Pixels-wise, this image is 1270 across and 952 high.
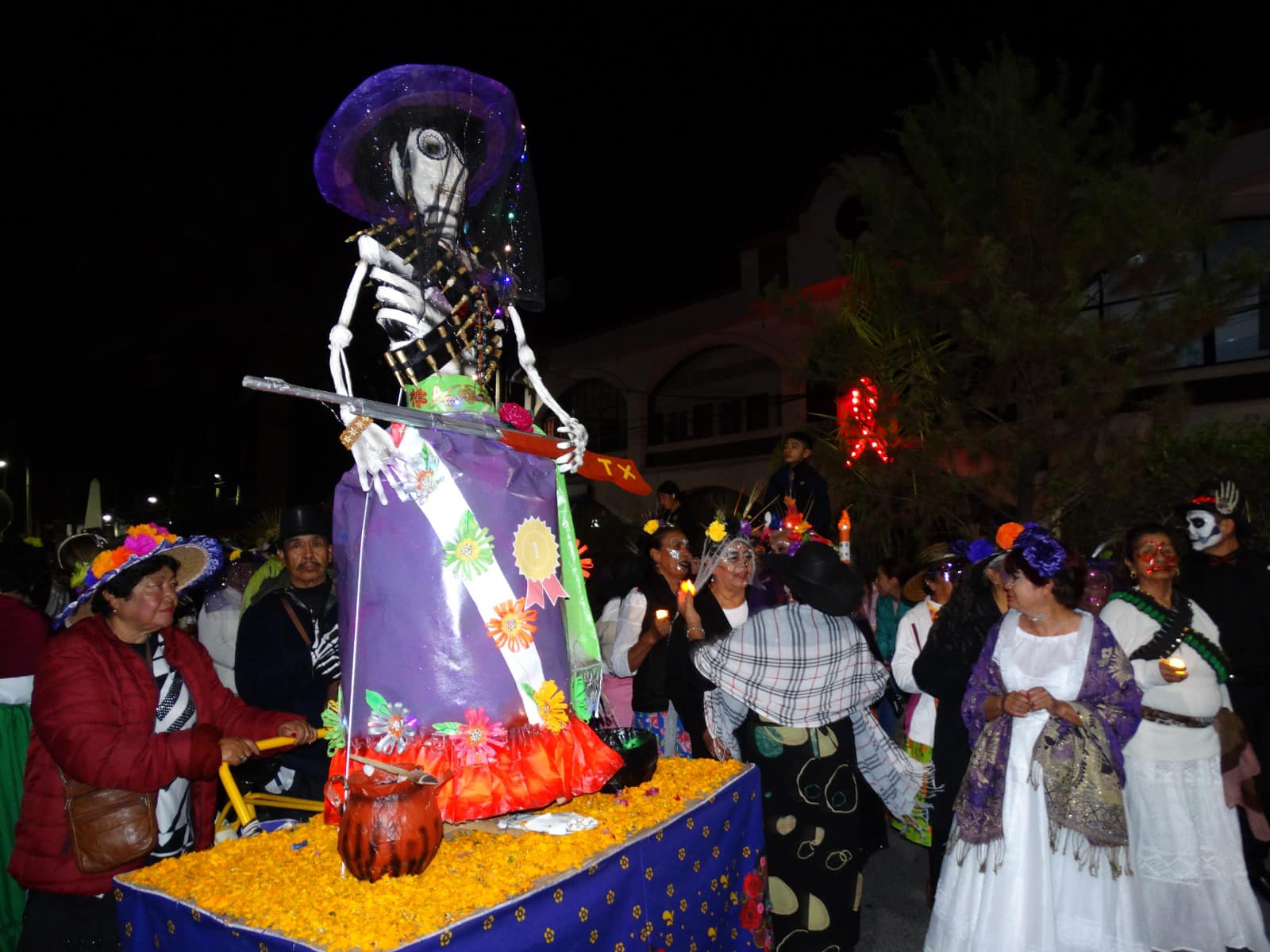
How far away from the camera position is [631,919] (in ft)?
8.82

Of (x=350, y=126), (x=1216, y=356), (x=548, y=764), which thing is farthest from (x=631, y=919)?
(x=1216, y=356)

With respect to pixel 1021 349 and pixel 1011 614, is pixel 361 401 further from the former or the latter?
pixel 1021 349

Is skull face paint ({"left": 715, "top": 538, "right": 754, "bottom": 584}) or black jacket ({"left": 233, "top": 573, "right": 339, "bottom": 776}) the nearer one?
black jacket ({"left": 233, "top": 573, "right": 339, "bottom": 776})

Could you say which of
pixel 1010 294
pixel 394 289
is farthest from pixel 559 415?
pixel 1010 294

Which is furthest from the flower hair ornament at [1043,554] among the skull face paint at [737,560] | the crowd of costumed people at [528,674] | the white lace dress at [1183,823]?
the skull face paint at [737,560]

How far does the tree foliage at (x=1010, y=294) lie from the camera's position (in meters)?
10.6

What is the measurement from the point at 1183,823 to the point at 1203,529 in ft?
6.38

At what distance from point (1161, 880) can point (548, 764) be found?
10.6 ft

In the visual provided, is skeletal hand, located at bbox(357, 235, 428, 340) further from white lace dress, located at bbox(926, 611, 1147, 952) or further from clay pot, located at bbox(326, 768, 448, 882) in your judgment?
white lace dress, located at bbox(926, 611, 1147, 952)

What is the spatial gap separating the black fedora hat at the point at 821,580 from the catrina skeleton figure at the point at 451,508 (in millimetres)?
1071

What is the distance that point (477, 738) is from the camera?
105 inches

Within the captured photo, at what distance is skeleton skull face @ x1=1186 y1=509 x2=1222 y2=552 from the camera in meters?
5.38

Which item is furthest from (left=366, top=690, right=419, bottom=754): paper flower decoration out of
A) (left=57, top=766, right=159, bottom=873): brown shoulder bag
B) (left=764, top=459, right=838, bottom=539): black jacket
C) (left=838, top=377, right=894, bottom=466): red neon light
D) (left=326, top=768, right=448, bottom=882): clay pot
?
(left=838, top=377, right=894, bottom=466): red neon light

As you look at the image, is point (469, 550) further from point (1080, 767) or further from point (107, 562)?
point (1080, 767)
